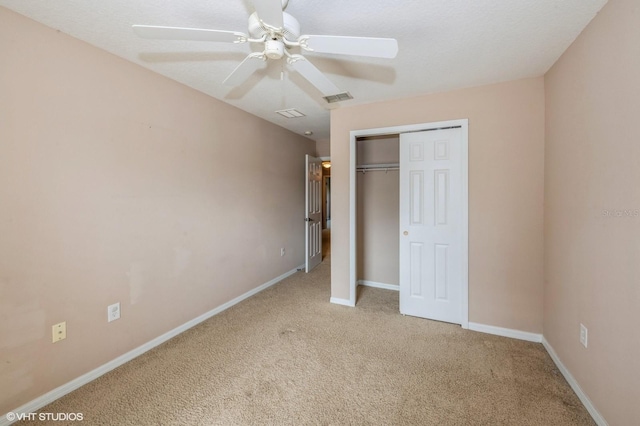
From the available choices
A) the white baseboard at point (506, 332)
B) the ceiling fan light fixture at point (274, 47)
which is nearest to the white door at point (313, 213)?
the white baseboard at point (506, 332)

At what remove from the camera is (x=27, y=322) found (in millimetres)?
1645

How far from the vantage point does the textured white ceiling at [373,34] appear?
1.52 m

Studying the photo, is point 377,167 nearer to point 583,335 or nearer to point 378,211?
point 378,211

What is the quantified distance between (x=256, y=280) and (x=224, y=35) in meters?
3.04

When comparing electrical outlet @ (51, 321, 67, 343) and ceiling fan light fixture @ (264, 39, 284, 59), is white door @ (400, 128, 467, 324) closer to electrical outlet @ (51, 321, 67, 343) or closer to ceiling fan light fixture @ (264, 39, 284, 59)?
ceiling fan light fixture @ (264, 39, 284, 59)

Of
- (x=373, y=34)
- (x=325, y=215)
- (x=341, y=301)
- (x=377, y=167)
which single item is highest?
(x=373, y=34)

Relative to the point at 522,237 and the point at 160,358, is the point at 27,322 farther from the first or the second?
the point at 522,237

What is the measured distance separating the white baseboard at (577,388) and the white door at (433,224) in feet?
2.34

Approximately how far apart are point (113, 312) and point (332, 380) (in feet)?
5.87

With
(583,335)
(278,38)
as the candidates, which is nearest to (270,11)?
(278,38)

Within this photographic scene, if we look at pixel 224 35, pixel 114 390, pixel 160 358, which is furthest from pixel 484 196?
pixel 114 390

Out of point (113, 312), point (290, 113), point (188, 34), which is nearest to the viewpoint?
point (188, 34)

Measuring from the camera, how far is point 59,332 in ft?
Result: 5.86

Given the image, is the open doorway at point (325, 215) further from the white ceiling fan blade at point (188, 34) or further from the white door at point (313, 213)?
the white ceiling fan blade at point (188, 34)
